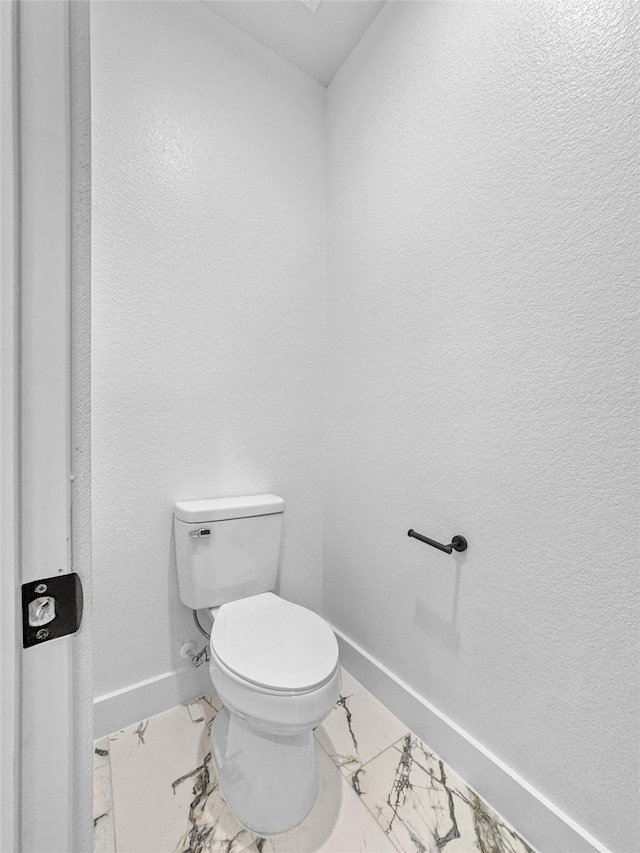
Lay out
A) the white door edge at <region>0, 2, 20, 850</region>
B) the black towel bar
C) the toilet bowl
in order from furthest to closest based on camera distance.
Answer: the black towel bar, the toilet bowl, the white door edge at <region>0, 2, 20, 850</region>

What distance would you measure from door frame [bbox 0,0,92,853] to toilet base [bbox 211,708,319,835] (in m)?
0.76

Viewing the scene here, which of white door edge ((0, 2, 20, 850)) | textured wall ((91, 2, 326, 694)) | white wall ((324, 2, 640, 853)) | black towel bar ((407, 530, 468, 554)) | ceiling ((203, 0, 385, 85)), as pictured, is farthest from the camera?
ceiling ((203, 0, 385, 85))

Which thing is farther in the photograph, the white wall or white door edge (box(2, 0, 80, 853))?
the white wall

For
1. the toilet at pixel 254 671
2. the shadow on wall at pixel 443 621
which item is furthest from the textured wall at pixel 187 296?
the shadow on wall at pixel 443 621

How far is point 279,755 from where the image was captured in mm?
1022

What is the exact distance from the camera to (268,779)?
3.32ft

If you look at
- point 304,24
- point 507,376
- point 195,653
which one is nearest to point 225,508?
point 195,653

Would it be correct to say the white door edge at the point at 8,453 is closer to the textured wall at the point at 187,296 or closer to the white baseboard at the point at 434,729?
the textured wall at the point at 187,296

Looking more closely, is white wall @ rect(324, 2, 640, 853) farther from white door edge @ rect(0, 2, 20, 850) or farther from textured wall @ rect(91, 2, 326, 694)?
white door edge @ rect(0, 2, 20, 850)

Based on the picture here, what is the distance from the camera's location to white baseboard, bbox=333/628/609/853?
2.98 ft

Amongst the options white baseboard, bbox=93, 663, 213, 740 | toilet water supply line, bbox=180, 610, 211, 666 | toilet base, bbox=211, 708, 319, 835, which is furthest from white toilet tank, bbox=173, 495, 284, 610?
toilet base, bbox=211, 708, 319, 835

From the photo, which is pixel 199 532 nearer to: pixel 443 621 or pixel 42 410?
pixel 443 621

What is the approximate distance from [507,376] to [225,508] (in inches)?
38.7

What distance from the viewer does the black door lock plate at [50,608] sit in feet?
1.20
